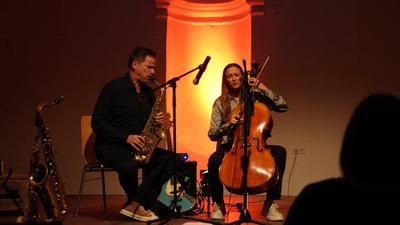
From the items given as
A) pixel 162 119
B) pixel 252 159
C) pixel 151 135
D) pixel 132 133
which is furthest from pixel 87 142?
pixel 252 159

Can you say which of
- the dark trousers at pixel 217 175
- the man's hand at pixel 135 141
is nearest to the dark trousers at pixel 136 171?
the man's hand at pixel 135 141

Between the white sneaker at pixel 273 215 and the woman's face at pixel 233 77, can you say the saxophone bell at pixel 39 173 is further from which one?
the white sneaker at pixel 273 215

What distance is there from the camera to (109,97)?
174 inches

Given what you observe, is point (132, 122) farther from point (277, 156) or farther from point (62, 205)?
point (277, 156)

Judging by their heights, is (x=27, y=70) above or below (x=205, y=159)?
above

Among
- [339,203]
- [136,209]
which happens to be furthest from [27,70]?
[339,203]

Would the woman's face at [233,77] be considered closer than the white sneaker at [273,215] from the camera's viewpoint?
No

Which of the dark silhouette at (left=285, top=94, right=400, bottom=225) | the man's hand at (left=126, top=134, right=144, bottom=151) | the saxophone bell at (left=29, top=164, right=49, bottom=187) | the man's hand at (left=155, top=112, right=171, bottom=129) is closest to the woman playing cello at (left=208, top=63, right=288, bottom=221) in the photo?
the man's hand at (left=155, top=112, right=171, bottom=129)

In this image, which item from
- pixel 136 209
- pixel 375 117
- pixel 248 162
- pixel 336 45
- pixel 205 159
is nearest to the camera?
pixel 375 117

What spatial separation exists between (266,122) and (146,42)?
2.46 m

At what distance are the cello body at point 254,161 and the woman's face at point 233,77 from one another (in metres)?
0.49

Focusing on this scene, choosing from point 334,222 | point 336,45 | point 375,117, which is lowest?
point 334,222

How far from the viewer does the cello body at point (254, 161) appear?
3861 mm

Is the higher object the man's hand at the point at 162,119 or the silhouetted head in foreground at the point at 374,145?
the silhouetted head in foreground at the point at 374,145
